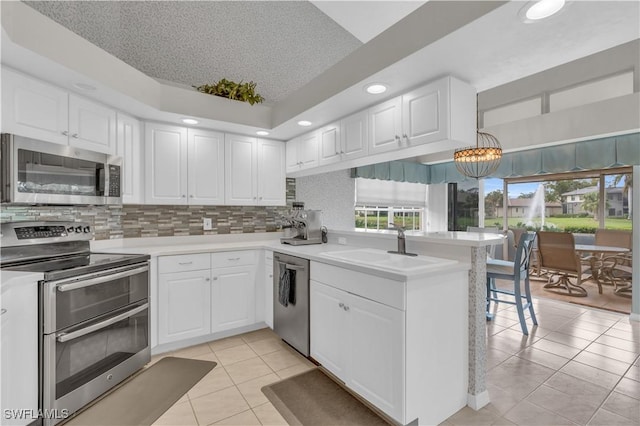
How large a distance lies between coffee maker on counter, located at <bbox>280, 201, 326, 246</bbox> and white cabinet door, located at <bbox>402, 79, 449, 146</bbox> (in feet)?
4.69

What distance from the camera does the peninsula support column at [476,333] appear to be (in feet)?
6.47

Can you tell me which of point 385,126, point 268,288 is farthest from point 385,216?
point 385,126

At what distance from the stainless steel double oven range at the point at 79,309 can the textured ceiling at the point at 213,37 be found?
1727mm

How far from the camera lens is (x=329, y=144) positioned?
3.09 m

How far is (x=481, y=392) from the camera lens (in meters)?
2.00

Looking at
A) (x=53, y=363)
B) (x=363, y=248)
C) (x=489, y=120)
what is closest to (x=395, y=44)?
(x=363, y=248)

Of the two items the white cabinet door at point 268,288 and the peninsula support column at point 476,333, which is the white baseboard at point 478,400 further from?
the white cabinet door at point 268,288

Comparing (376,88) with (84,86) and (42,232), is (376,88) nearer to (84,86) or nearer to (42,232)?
(84,86)

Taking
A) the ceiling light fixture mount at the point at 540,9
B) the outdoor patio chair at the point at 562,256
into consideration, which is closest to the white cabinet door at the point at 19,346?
the ceiling light fixture mount at the point at 540,9

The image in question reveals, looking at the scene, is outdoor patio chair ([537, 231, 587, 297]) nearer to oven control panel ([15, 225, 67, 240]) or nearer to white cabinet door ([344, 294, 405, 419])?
white cabinet door ([344, 294, 405, 419])

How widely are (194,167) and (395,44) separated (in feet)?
7.58

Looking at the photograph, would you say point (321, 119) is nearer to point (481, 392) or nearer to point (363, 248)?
point (363, 248)

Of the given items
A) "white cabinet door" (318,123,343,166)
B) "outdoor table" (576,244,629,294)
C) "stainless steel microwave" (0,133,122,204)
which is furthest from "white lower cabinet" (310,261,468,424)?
"outdoor table" (576,244,629,294)

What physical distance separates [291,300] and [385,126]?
171 centimetres
